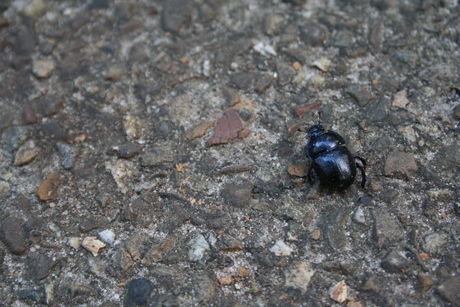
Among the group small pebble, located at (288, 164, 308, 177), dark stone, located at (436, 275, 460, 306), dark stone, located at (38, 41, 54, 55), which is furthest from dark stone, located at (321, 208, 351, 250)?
dark stone, located at (38, 41, 54, 55)

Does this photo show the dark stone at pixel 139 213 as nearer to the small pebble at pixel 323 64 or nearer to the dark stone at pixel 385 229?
the dark stone at pixel 385 229

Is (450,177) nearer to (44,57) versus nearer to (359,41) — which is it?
(359,41)

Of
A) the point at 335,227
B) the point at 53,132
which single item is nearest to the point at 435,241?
the point at 335,227

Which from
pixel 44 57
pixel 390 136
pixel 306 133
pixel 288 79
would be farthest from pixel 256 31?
pixel 44 57

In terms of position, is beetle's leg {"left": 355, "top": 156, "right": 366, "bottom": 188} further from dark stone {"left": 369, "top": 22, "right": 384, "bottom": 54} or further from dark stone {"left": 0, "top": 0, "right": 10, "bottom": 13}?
dark stone {"left": 0, "top": 0, "right": 10, "bottom": 13}

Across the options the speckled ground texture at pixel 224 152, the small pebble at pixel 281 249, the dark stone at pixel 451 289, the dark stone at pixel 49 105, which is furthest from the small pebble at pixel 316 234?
the dark stone at pixel 49 105
